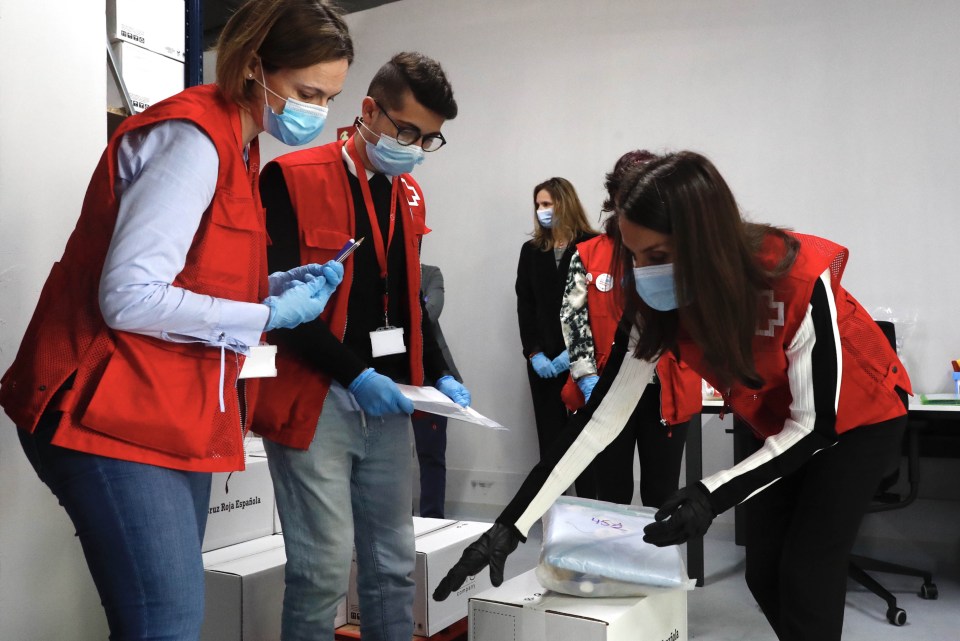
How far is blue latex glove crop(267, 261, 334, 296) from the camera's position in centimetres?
138

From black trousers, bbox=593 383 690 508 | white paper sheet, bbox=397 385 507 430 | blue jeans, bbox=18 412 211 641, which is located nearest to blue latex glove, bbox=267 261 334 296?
white paper sheet, bbox=397 385 507 430

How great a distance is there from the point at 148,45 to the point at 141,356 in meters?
1.54

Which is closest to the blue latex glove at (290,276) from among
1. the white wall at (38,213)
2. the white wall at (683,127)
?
the white wall at (38,213)

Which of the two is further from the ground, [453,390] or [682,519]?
[453,390]

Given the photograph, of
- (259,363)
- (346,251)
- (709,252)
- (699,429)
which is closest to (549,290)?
(699,429)

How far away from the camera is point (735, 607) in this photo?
2725mm

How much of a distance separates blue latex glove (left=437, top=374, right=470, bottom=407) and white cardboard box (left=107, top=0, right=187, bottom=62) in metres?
1.29

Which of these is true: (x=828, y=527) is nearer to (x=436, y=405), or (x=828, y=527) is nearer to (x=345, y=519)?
(x=436, y=405)

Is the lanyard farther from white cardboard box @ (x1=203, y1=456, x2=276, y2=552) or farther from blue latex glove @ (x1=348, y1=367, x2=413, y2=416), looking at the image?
white cardboard box @ (x1=203, y1=456, x2=276, y2=552)

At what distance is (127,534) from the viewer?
38.4 inches

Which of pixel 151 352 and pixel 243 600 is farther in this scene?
pixel 243 600

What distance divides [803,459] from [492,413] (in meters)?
3.16

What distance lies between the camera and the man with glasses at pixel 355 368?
4.62 ft

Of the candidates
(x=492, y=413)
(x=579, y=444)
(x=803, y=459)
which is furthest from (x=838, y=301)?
(x=492, y=413)
